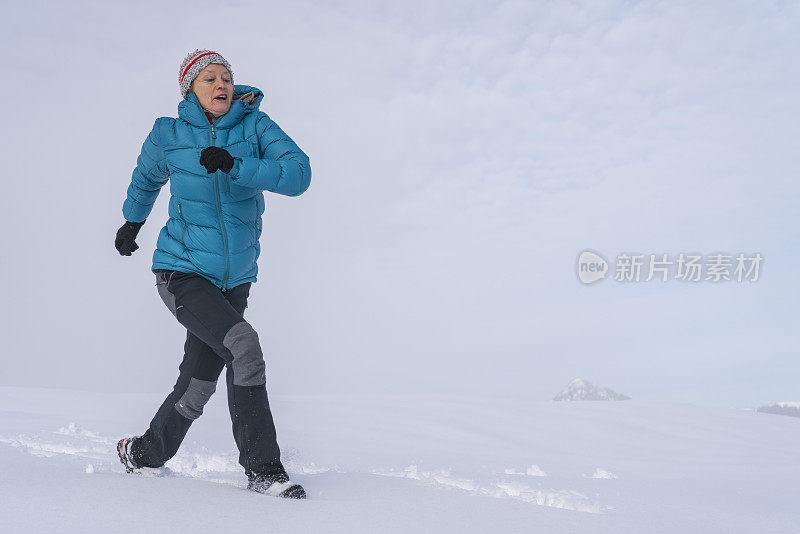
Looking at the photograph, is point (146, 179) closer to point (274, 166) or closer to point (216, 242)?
point (216, 242)

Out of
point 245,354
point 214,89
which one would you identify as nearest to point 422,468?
point 245,354

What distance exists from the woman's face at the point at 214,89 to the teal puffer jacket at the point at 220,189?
51mm

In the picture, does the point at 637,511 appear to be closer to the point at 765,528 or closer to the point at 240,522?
the point at 765,528

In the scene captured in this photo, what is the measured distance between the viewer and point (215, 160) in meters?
2.77

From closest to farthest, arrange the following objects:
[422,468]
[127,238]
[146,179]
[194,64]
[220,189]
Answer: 1. [220,189]
2. [194,64]
3. [146,179]
4. [127,238]
5. [422,468]

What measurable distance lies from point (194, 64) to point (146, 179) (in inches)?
28.9

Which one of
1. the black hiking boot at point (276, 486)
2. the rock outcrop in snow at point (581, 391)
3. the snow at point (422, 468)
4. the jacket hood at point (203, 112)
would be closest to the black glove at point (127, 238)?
the jacket hood at point (203, 112)

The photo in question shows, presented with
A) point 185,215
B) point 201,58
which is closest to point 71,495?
point 185,215

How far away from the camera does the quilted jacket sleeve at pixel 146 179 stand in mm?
3375

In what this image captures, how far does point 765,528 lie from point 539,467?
1.75m

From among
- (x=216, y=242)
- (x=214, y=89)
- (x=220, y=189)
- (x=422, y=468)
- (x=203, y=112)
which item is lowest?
(x=422, y=468)

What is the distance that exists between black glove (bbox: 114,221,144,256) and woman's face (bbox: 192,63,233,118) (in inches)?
37.8

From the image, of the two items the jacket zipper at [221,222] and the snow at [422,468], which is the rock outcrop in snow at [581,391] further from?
the jacket zipper at [221,222]

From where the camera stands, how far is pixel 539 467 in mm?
4480
